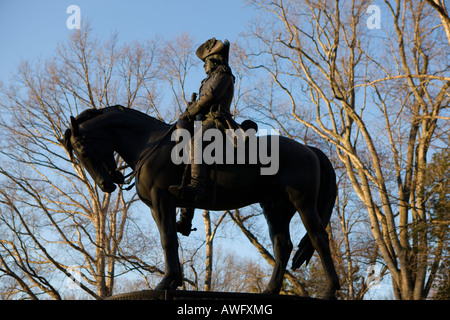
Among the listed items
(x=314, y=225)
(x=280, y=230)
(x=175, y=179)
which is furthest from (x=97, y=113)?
(x=314, y=225)

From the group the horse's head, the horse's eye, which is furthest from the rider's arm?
the horse's eye

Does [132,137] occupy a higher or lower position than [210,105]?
lower

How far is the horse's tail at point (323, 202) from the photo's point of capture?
23.7 ft

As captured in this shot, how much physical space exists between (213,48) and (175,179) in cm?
181

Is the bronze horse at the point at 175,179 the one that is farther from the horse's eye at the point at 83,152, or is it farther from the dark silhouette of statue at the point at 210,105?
the dark silhouette of statue at the point at 210,105

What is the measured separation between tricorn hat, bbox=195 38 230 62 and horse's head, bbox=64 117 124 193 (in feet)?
5.51

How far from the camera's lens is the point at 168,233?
6.50 m

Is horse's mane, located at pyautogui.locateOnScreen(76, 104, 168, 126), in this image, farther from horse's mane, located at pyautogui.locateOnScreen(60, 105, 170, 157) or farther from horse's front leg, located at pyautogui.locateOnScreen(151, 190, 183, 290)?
horse's front leg, located at pyautogui.locateOnScreen(151, 190, 183, 290)

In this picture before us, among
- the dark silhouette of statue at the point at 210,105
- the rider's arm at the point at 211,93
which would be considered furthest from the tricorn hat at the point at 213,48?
the rider's arm at the point at 211,93

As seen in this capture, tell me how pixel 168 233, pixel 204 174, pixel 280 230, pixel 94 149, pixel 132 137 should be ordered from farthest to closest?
1. pixel 280 230
2. pixel 132 137
3. pixel 94 149
4. pixel 204 174
5. pixel 168 233

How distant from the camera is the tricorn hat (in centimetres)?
736

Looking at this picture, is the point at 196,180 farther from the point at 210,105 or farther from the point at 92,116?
the point at 92,116

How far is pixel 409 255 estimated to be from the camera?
52.6ft
